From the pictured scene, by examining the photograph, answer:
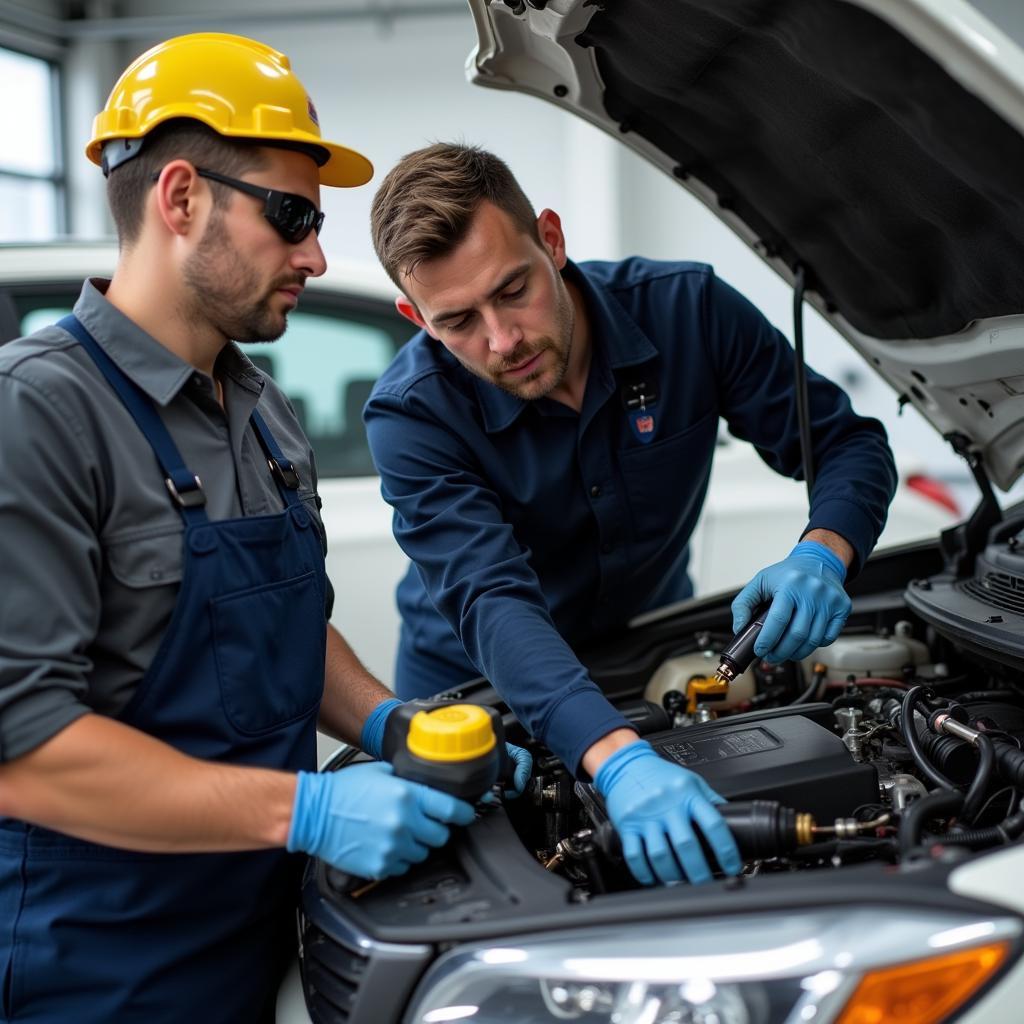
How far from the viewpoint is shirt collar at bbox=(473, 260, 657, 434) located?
1869 mm

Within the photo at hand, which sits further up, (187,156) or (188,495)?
(187,156)

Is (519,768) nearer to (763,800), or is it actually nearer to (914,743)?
(763,800)

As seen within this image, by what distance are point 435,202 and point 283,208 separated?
1.35 feet

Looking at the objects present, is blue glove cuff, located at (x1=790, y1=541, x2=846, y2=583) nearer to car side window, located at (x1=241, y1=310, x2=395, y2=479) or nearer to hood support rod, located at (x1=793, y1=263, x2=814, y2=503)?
hood support rod, located at (x1=793, y1=263, x2=814, y2=503)

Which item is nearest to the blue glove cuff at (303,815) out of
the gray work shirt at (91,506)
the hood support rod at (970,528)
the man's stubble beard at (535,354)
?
the gray work shirt at (91,506)

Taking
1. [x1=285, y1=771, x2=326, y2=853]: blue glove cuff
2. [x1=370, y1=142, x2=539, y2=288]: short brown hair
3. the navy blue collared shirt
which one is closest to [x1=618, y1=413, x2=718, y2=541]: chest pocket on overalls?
the navy blue collared shirt

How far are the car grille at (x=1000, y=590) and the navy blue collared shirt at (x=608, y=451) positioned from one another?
0.60ft

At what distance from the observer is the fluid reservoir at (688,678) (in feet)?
6.18

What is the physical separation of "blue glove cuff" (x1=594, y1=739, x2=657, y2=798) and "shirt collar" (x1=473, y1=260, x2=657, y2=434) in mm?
744

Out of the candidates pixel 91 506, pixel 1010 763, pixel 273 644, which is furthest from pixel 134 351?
pixel 1010 763

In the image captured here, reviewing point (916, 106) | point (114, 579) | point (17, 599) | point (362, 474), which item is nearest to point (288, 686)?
point (114, 579)

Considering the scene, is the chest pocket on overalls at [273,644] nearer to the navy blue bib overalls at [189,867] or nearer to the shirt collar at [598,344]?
the navy blue bib overalls at [189,867]

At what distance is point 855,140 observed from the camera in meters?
1.45

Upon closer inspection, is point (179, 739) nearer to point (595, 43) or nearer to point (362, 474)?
point (595, 43)
